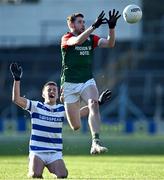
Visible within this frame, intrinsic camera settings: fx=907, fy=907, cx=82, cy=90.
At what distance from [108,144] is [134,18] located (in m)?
16.0

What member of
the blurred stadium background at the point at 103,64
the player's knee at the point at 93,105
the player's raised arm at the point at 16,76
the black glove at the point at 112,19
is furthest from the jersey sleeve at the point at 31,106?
the blurred stadium background at the point at 103,64

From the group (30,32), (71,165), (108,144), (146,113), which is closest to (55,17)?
(30,32)

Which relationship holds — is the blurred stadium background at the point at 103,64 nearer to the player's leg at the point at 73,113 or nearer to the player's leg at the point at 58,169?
the player's leg at the point at 73,113

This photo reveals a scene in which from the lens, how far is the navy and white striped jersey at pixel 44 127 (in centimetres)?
1470

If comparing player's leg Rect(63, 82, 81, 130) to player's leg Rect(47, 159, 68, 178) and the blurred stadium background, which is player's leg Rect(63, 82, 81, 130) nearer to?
player's leg Rect(47, 159, 68, 178)

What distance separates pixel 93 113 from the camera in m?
15.2

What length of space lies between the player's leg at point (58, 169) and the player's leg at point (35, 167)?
0.77 ft

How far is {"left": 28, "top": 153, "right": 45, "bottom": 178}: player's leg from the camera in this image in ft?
47.6

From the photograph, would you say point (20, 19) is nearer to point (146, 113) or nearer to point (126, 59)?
point (126, 59)

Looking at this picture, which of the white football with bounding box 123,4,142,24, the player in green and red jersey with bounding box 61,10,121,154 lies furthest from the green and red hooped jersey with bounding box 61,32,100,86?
the white football with bounding box 123,4,142,24

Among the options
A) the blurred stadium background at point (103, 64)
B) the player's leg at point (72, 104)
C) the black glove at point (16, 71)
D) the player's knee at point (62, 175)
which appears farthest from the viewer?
the blurred stadium background at point (103, 64)

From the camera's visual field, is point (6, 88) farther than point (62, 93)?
Yes

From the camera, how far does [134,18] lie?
15844 mm

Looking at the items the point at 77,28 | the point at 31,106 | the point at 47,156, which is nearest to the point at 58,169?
the point at 47,156
